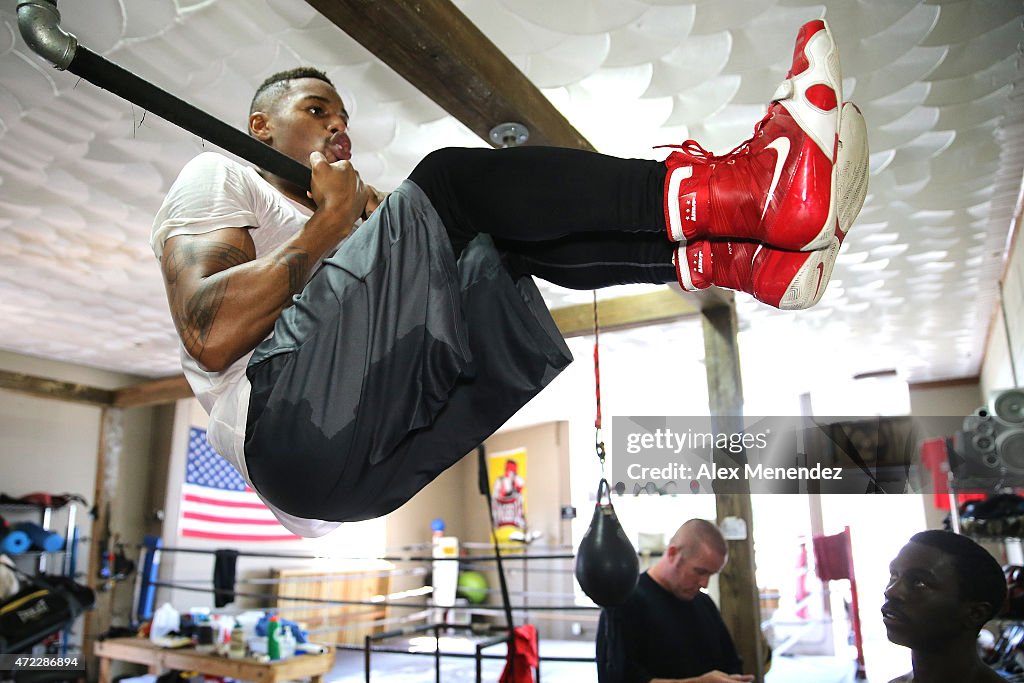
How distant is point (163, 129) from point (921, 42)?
3034 millimetres

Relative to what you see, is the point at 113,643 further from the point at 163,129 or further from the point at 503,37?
the point at 503,37

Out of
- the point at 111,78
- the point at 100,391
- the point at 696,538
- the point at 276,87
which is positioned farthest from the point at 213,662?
the point at 111,78

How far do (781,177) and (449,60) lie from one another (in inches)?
44.0

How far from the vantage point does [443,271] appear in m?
1.15

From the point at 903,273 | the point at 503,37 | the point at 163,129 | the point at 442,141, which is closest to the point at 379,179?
the point at 442,141

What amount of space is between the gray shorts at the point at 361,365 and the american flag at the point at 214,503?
6765 mm

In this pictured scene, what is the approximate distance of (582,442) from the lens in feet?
30.4

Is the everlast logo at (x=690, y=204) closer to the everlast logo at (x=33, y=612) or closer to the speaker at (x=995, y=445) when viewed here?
the speaker at (x=995, y=445)

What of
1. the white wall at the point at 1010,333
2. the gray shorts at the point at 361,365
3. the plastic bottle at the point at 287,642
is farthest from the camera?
the plastic bottle at the point at 287,642

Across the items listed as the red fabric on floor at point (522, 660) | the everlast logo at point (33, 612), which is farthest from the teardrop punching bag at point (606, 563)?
the everlast logo at point (33, 612)

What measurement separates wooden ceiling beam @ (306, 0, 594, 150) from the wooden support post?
2.21 meters

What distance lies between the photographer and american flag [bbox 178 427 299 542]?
24.9 feet

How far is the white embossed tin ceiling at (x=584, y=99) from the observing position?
253cm

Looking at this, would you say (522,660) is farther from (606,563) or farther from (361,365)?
(361,365)
